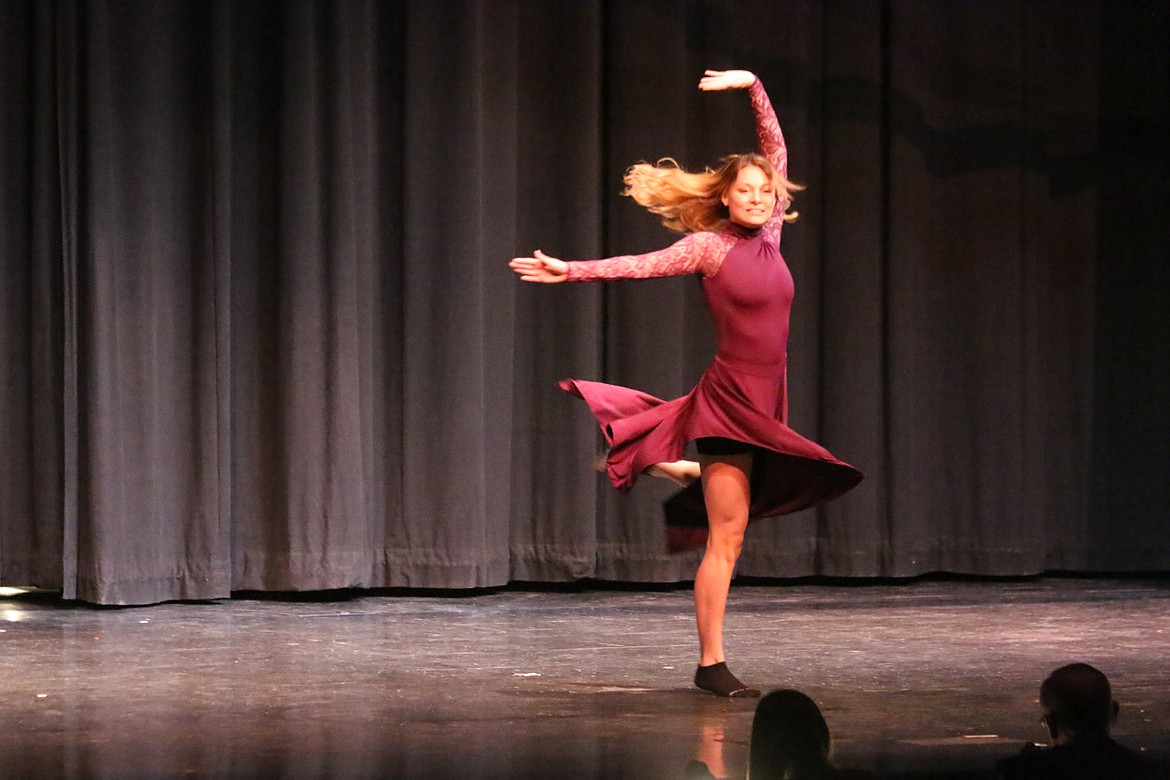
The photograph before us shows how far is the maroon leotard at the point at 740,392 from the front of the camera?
372cm

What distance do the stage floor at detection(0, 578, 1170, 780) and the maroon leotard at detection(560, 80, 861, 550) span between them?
0.54 m

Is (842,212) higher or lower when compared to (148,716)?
higher

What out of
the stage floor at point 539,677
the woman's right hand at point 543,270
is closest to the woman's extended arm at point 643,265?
the woman's right hand at point 543,270

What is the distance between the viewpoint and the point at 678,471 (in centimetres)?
390

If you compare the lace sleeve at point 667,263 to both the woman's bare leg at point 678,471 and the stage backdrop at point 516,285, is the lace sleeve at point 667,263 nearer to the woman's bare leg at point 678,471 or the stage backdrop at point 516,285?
the woman's bare leg at point 678,471

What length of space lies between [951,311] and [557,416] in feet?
5.16

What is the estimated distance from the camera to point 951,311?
5859mm

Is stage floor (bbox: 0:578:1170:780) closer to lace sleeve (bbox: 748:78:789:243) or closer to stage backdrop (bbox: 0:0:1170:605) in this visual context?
stage backdrop (bbox: 0:0:1170:605)

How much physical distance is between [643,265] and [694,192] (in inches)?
12.7

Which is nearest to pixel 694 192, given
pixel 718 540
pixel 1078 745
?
pixel 718 540

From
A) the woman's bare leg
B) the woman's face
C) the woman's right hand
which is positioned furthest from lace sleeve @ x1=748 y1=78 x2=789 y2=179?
the woman's bare leg

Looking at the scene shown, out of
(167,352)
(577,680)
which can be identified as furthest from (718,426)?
(167,352)

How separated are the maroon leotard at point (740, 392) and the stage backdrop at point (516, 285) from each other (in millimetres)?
1599

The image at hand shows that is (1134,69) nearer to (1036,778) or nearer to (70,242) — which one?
(70,242)
